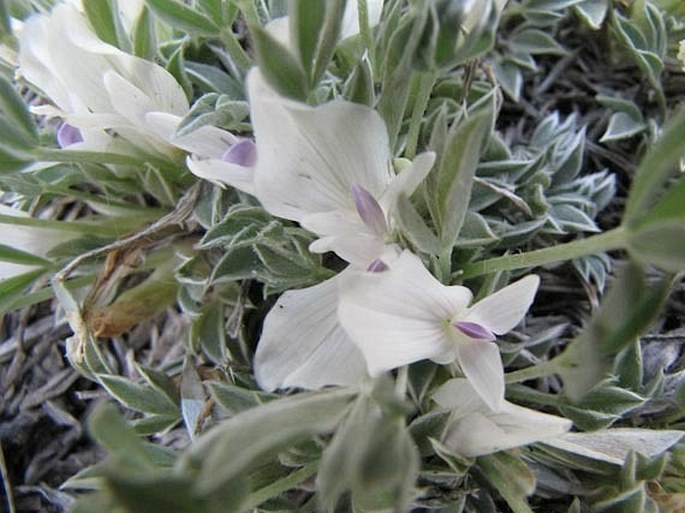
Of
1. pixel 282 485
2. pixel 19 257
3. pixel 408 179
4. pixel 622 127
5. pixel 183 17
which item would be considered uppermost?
pixel 183 17

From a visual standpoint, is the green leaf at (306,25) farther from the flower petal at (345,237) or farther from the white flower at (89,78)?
the white flower at (89,78)

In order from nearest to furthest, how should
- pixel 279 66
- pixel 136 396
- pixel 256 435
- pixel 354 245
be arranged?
pixel 256 435 → pixel 279 66 → pixel 354 245 → pixel 136 396

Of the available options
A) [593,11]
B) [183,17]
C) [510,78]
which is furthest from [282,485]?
[593,11]

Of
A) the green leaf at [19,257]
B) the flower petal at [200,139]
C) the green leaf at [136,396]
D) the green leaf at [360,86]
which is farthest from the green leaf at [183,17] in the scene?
the green leaf at [136,396]

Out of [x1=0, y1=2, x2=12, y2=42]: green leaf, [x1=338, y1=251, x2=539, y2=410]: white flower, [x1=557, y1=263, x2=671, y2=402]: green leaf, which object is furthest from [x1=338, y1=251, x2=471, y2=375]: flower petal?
[x1=0, y1=2, x2=12, y2=42]: green leaf

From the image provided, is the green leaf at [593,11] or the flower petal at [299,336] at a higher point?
the green leaf at [593,11]

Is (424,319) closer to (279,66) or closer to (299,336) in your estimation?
(299,336)

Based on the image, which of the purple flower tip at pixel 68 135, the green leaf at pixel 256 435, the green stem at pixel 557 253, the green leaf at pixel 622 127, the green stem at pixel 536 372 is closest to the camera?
the green leaf at pixel 256 435

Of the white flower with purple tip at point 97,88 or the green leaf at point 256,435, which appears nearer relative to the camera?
the green leaf at point 256,435
